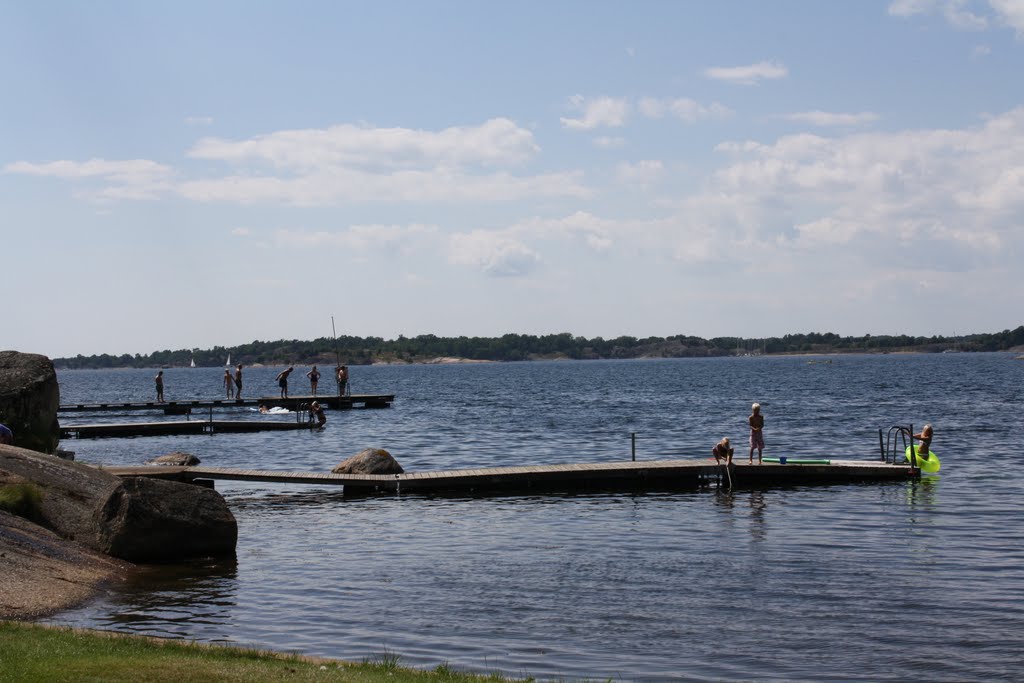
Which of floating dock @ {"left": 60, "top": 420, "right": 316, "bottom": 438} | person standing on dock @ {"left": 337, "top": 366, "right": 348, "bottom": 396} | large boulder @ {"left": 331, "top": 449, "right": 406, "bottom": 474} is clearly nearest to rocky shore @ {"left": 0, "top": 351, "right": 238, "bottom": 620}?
large boulder @ {"left": 331, "top": 449, "right": 406, "bottom": 474}

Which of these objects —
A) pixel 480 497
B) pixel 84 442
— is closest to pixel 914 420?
pixel 480 497

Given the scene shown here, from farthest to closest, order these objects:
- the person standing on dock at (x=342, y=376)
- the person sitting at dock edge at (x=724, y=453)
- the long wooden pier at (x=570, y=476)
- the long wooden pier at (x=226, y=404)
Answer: the person standing on dock at (x=342, y=376), the long wooden pier at (x=226, y=404), the person sitting at dock edge at (x=724, y=453), the long wooden pier at (x=570, y=476)

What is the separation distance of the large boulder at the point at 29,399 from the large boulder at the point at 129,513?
14.7ft

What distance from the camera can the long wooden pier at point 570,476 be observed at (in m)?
28.6

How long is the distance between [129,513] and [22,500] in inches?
70.7

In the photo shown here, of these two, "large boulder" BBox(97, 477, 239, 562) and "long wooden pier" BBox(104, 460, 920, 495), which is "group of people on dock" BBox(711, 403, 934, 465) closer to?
"long wooden pier" BBox(104, 460, 920, 495)

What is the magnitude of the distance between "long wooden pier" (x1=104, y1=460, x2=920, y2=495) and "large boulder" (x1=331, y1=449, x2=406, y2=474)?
396mm

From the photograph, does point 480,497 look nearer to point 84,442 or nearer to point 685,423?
point 84,442

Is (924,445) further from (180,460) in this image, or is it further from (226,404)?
(226,404)

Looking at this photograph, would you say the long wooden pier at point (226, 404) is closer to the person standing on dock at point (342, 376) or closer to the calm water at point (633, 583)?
the person standing on dock at point (342, 376)

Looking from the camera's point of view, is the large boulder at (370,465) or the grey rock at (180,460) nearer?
the large boulder at (370,465)

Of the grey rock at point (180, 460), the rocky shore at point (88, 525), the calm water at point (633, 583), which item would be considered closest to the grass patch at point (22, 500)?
the rocky shore at point (88, 525)

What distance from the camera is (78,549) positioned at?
1792 centimetres

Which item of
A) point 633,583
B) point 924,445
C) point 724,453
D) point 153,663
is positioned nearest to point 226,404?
point 724,453
